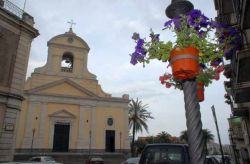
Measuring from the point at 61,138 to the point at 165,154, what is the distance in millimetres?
32276

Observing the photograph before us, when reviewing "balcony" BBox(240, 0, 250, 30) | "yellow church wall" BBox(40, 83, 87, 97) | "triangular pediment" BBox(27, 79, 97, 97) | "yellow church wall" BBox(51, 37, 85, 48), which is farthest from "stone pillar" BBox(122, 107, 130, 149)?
"balcony" BBox(240, 0, 250, 30)

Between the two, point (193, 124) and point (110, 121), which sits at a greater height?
point (110, 121)

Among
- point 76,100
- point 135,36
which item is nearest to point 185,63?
point 135,36

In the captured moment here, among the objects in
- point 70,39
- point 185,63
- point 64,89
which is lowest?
point 185,63

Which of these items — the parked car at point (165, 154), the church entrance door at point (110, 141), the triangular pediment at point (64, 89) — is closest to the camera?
the parked car at point (165, 154)

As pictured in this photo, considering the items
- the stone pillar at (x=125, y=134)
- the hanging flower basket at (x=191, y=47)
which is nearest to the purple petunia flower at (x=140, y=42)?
the hanging flower basket at (x=191, y=47)

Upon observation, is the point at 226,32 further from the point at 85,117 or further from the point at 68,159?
the point at 85,117

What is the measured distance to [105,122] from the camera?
132ft

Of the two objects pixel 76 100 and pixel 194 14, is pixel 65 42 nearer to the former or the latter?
pixel 76 100

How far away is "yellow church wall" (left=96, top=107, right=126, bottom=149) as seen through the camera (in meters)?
39.0

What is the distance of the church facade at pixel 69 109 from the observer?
1407 inches

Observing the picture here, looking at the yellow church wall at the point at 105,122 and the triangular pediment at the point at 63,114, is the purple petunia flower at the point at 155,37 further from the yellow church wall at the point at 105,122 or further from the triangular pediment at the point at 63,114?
the yellow church wall at the point at 105,122

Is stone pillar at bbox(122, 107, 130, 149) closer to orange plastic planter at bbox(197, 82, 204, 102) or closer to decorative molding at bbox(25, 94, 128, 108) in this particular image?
decorative molding at bbox(25, 94, 128, 108)

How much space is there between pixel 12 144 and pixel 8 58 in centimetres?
587
